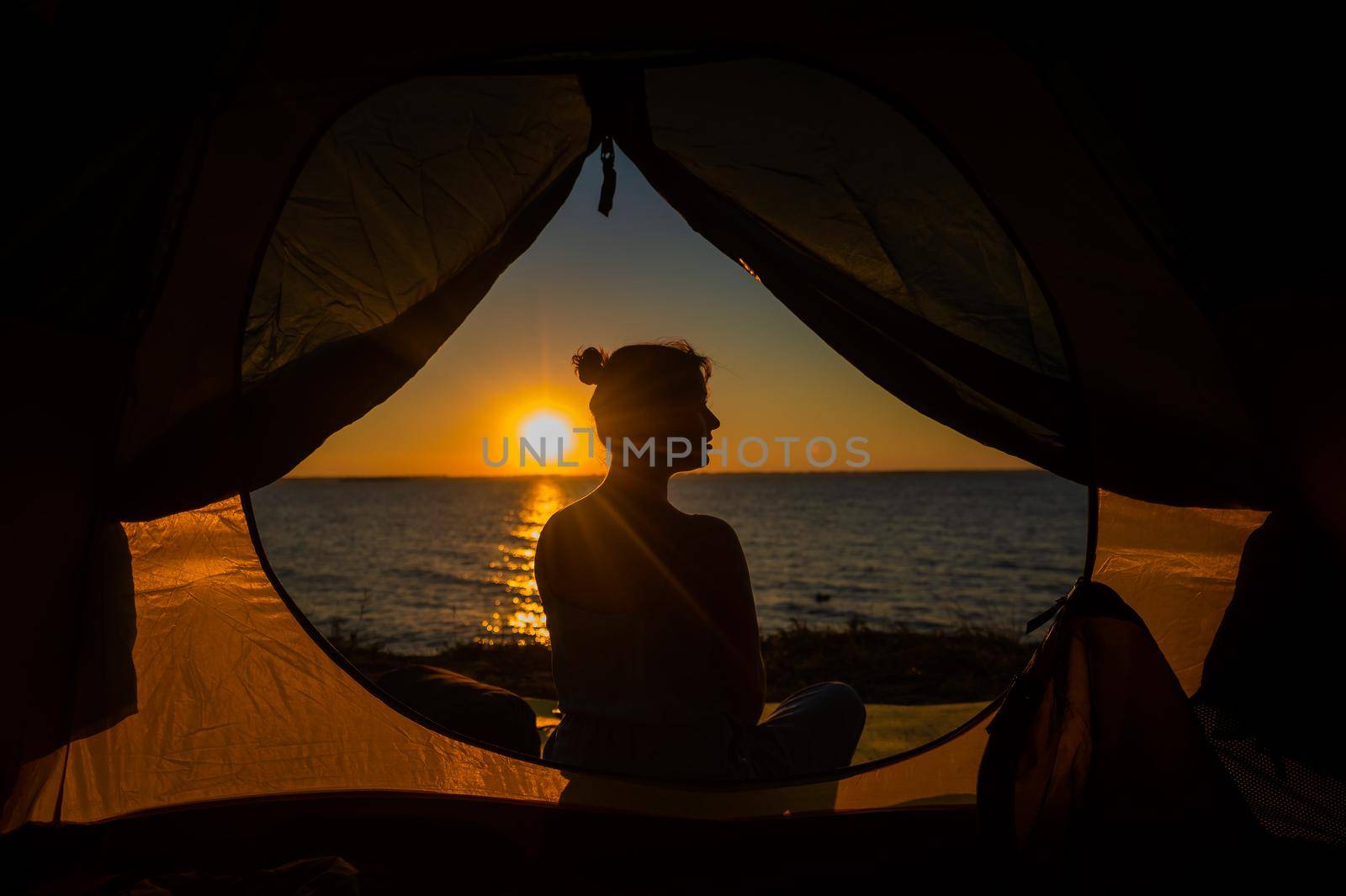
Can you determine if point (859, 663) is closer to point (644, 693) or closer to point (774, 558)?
point (644, 693)

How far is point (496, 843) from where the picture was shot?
1.77 m

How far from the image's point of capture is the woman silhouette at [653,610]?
162cm

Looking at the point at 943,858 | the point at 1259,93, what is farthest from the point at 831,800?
the point at 1259,93

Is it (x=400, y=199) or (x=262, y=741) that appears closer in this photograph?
(x=262, y=741)

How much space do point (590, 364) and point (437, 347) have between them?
16.5 inches

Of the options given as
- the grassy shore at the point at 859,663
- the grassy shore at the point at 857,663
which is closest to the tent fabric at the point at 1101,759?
the grassy shore at the point at 859,663

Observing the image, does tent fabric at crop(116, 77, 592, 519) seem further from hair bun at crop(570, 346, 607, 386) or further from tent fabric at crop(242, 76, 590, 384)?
hair bun at crop(570, 346, 607, 386)

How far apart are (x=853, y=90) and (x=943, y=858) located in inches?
66.9

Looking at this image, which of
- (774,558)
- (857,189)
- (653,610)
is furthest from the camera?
(774,558)

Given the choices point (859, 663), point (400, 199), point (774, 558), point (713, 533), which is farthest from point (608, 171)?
point (774, 558)

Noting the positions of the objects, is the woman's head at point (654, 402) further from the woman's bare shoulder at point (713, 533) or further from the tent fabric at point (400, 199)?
the tent fabric at point (400, 199)

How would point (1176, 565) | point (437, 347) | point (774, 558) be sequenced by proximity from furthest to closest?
point (774, 558), point (437, 347), point (1176, 565)

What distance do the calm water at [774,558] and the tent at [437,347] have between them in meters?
6.43

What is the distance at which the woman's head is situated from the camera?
1763 mm
